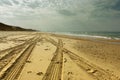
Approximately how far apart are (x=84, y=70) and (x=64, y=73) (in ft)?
2.88

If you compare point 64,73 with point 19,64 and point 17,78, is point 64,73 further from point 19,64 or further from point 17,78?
point 19,64

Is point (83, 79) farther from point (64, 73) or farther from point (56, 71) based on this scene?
point (56, 71)

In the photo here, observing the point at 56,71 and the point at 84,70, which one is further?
the point at 84,70

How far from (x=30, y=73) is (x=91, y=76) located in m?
1.97

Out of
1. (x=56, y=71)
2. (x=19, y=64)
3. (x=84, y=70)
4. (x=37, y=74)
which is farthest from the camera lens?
(x=19, y=64)

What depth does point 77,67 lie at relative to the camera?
5312 mm

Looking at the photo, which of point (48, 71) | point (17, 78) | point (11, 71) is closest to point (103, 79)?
point (48, 71)

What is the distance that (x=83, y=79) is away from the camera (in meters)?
4.18

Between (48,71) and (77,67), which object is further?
(77,67)

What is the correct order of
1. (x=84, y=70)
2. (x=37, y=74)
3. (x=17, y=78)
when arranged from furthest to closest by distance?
(x=84, y=70)
(x=37, y=74)
(x=17, y=78)

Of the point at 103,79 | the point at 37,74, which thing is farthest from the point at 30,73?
the point at 103,79

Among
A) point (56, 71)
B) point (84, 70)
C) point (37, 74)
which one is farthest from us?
point (84, 70)

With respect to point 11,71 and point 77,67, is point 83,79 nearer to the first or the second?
point 77,67

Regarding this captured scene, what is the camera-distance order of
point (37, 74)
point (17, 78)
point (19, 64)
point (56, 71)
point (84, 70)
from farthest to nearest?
point (19, 64) < point (84, 70) < point (56, 71) < point (37, 74) < point (17, 78)
